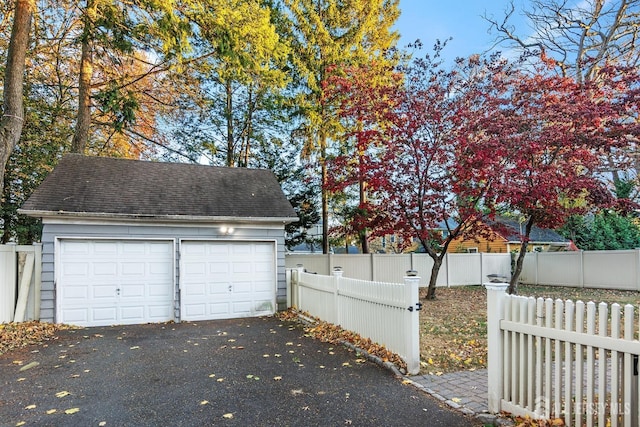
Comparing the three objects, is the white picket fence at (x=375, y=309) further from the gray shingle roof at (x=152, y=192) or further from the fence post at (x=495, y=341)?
the gray shingle roof at (x=152, y=192)

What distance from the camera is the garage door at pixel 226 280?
8.82 metres

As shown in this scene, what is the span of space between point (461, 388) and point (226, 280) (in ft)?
20.2

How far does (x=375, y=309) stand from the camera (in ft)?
18.4

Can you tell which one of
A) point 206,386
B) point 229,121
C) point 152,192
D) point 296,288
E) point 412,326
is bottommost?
point 206,386

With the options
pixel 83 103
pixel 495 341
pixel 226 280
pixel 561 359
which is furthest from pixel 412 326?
pixel 83 103

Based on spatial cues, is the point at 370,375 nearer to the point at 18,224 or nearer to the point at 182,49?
the point at 182,49

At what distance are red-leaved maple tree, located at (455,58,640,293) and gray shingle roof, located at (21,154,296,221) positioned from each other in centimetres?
477

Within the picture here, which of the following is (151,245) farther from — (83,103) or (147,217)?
(83,103)

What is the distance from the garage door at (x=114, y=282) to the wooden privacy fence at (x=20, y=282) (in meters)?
0.53

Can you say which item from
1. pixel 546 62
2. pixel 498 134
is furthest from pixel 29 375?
pixel 546 62

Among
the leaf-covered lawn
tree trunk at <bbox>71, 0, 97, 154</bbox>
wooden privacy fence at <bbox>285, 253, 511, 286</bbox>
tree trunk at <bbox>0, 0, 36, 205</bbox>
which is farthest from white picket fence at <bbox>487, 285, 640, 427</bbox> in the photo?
tree trunk at <bbox>71, 0, 97, 154</bbox>

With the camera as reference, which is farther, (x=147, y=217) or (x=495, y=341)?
(x=147, y=217)

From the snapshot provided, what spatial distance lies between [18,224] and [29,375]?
35.4 feet

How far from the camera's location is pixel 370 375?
183 inches
